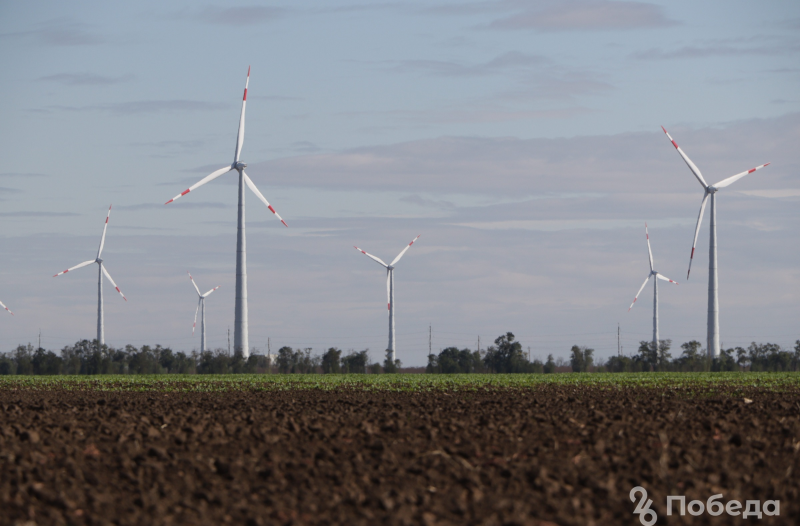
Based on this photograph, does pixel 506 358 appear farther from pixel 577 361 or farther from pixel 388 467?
pixel 388 467

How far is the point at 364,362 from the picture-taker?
107 meters

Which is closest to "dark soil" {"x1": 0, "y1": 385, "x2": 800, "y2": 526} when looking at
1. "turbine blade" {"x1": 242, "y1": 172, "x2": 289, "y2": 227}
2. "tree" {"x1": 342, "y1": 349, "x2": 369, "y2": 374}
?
"turbine blade" {"x1": 242, "y1": 172, "x2": 289, "y2": 227}

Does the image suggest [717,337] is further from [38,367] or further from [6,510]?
[6,510]

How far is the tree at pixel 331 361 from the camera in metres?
106

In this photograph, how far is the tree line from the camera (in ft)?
336

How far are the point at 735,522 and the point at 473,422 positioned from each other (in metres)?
11.1

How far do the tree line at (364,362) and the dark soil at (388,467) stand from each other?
76142 millimetres

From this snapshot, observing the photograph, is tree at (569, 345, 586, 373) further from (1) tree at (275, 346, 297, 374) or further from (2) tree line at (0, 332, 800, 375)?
(1) tree at (275, 346, 297, 374)

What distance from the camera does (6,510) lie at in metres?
14.5

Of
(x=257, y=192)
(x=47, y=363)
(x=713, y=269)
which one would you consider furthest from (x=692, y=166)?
(x=47, y=363)

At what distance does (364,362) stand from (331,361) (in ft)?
13.1

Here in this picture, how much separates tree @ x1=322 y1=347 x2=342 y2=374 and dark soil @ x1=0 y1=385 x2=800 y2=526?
3123 inches

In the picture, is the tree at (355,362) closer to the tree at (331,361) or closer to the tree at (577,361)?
the tree at (331,361)

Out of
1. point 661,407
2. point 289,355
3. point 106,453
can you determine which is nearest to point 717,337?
point 289,355
